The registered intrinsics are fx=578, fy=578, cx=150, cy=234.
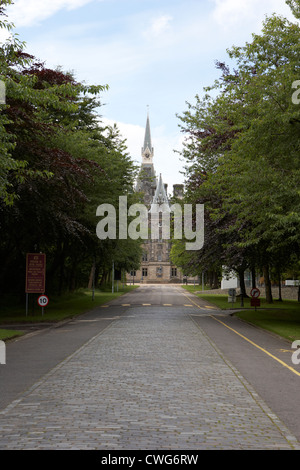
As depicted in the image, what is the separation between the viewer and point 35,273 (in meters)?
28.0

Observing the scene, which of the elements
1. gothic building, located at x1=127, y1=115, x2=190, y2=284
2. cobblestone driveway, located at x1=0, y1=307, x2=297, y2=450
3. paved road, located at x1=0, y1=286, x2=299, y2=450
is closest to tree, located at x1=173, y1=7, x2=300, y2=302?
paved road, located at x1=0, y1=286, x2=299, y2=450

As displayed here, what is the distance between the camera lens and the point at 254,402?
29.8ft

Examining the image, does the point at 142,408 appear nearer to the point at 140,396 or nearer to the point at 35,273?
the point at 140,396

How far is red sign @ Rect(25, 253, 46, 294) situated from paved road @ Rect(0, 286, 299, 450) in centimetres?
982

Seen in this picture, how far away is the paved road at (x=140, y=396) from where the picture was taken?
6630 mm

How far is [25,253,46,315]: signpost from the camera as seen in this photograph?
1101 inches

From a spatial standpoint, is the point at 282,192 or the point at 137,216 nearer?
the point at 282,192

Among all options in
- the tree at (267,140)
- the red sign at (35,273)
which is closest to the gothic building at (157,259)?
the red sign at (35,273)

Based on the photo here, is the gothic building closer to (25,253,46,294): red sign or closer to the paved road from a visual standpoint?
(25,253,46,294): red sign

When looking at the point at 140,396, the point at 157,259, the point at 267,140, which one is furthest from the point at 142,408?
the point at 157,259

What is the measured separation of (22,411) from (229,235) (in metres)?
22.3

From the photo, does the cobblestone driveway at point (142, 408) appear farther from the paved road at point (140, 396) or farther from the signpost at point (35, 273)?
the signpost at point (35, 273)

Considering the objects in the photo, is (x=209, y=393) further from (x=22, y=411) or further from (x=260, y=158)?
(x=260, y=158)
